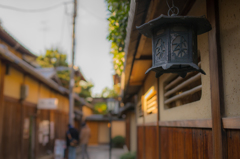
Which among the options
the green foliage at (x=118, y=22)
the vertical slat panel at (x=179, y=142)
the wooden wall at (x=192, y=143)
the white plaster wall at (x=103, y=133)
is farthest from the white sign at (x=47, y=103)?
the white plaster wall at (x=103, y=133)

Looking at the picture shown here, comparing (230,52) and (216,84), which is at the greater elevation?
(230,52)

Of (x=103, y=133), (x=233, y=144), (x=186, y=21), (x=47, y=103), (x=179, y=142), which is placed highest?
(x=186, y=21)

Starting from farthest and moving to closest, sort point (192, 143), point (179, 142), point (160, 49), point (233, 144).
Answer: point (179, 142) → point (192, 143) → point (160, 49) → point (233, 144)

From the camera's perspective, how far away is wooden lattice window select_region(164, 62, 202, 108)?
3.26 m

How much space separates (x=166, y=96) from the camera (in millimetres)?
4918

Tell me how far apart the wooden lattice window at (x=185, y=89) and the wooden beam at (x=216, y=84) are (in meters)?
0.62

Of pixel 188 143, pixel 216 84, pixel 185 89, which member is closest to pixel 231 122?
pixel 216 84

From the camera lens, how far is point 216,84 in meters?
2.31

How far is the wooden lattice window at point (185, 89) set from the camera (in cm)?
326

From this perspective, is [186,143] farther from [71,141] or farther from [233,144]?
[71,141]

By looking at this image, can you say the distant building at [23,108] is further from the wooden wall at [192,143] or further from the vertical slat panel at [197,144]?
the vertical slat panel at [197,144]

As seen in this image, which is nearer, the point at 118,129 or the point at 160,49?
the point at 160,49

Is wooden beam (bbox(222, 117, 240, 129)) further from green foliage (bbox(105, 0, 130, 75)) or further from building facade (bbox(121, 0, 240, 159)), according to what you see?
green foliage (bbox(105, 0, 130, 75))

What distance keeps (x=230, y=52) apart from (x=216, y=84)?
30 centimetres
